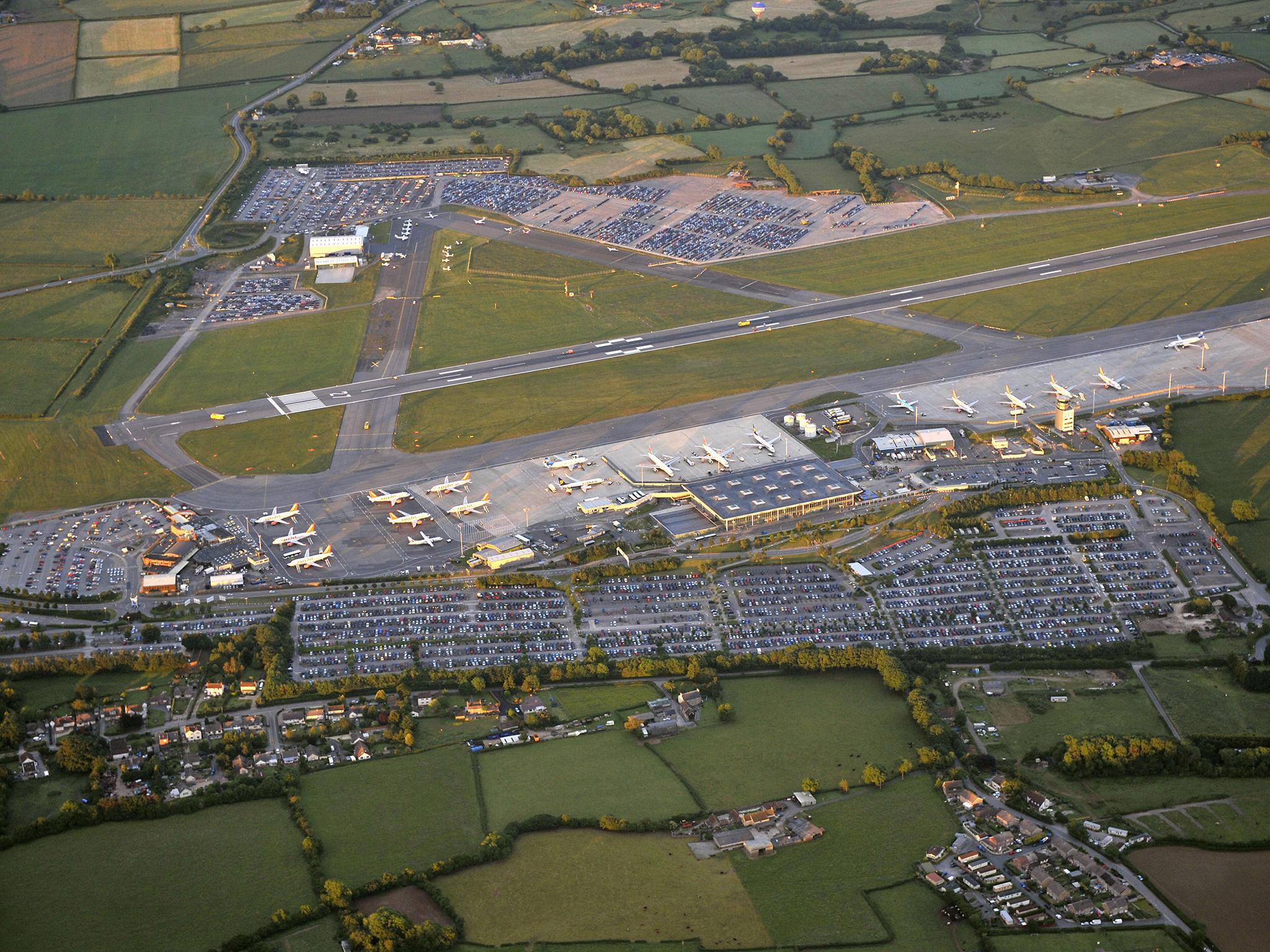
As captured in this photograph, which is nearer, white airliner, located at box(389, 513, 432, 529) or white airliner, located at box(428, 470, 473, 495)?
white airliner, located at box(389, 513, 432, 529)

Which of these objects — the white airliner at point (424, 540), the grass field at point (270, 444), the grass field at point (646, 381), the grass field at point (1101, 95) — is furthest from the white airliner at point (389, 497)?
the grass field at point (1101, 95)

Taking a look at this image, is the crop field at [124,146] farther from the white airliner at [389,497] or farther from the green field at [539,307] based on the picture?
the white airliner at [389,497]

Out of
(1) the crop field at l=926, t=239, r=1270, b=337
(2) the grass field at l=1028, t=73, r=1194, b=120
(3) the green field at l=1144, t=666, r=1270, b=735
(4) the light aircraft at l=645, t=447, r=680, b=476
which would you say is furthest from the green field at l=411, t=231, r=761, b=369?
(2) the grass field at l=1028, t=73, r=1194, b=120

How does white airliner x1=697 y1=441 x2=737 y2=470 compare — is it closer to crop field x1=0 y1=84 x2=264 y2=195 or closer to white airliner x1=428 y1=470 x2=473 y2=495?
white airliner x1=428 y1=470 x2=473 y2=495

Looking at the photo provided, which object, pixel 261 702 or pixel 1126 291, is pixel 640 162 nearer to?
pixel 1126 291

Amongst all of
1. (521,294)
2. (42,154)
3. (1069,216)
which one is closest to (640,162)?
(521,294)

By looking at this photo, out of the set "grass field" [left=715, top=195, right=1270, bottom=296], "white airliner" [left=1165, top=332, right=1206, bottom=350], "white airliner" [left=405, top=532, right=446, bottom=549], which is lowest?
"white airliner" [left=405, top=532, right=446, bottom=549]

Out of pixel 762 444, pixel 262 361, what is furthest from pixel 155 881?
pixel 262 361
